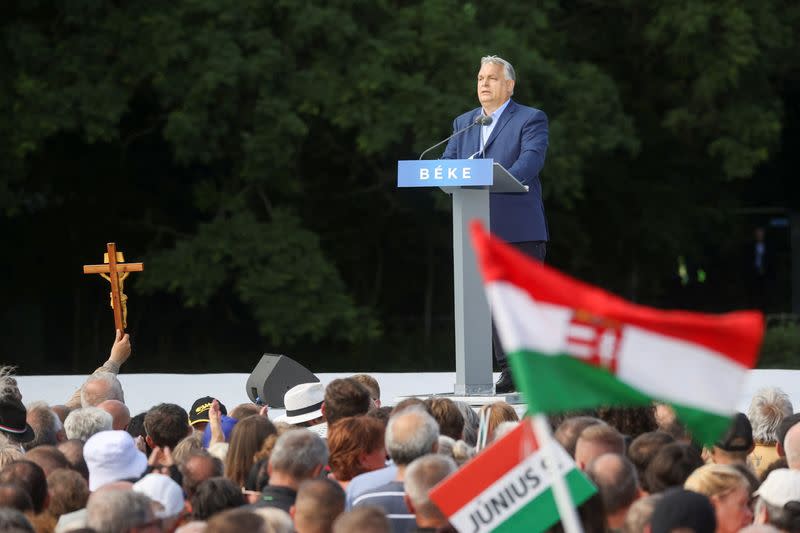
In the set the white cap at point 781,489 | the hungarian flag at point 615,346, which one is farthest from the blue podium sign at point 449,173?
the hungarian flag at point 615,346

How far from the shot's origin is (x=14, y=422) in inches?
229

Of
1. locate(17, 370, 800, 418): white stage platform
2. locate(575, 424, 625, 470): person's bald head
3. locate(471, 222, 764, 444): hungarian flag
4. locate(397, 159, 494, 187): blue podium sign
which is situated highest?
locate(397, 159, 494, 187): blue podium sign

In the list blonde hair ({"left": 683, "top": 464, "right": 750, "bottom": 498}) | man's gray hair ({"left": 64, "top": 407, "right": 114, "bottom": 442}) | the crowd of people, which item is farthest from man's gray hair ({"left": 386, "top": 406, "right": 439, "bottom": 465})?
man's gray hair ({"left": 64, "top": 407, "right": 114, "bottom": 442})

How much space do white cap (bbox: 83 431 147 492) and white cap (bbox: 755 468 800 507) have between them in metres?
1.95

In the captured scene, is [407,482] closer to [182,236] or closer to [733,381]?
[733,381]

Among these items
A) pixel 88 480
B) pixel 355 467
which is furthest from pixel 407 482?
pixel 88 480

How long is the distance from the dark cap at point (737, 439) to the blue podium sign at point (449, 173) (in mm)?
1749

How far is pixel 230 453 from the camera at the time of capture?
5.18m

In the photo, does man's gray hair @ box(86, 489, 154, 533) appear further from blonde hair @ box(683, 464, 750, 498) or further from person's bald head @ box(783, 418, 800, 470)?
person's bald head @ box(783, 418, 800, 470)

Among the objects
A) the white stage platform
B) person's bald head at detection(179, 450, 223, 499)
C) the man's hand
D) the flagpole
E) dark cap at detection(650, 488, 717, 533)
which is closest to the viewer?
the flagpole

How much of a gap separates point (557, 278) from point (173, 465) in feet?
7.26

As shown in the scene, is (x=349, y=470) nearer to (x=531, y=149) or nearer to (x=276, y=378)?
(x=531, y=149)

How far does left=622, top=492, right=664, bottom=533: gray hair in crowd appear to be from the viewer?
149 inches

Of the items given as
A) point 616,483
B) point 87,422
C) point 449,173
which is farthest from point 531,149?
point 616,483
